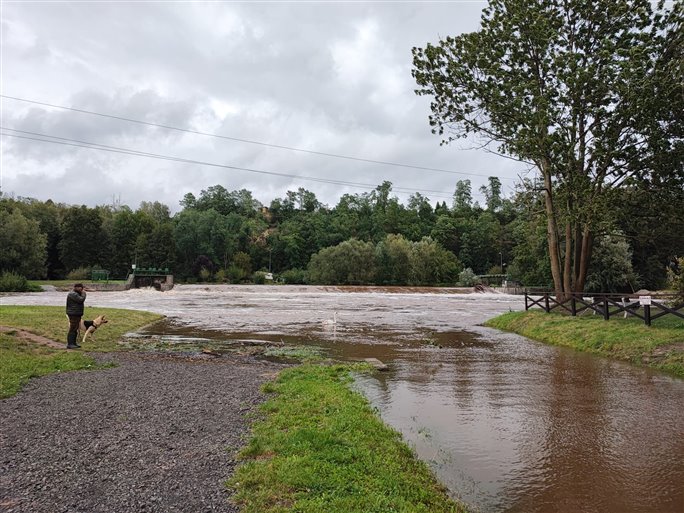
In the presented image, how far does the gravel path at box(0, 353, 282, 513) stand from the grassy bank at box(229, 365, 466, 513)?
324 mm

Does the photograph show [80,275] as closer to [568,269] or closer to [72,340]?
[72,340]

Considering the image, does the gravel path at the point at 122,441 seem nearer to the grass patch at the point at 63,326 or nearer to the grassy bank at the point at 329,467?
the grassy bank at the point at 329,467

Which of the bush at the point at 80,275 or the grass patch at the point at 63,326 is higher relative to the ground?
the bush at the point at 80,275

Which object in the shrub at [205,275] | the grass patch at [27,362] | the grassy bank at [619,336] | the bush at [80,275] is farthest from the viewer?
the shrub at [205,275]

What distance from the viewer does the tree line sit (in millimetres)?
29556

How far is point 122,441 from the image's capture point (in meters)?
5.78

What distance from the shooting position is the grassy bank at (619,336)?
486 inches

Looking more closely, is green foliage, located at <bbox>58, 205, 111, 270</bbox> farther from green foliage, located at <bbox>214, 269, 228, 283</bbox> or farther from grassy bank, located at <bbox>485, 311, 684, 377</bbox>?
grassy bank, located at <bbox>485, 311, 684, 377</bbox>

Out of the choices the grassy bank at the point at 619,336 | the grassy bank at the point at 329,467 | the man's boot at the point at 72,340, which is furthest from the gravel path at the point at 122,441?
the grassy bank at the point at 619,336

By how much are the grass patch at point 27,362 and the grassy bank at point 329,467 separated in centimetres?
512

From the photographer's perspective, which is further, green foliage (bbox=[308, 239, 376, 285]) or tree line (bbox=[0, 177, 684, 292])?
green foliage (bbox=[308, 239, 376, 285])

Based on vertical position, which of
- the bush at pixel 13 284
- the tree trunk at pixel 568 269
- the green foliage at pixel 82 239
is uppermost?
the green foliage at pixel 82 239

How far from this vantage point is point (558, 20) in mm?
19469

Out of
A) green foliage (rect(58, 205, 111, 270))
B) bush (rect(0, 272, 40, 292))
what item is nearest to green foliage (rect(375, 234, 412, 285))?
green foliage (rect(58, 205, 111, 270))
